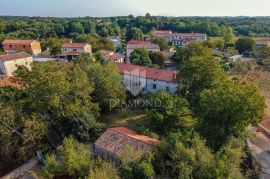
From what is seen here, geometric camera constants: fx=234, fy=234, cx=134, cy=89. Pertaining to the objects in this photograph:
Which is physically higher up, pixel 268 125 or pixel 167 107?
pixel 167 107

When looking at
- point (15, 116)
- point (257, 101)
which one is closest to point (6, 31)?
point (15, 116)

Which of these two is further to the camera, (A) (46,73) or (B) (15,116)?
(A) (46,73)

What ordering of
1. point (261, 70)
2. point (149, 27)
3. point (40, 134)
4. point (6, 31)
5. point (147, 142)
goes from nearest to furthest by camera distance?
point (147, 142)
point (40, 134)
point (261, 70)
point (6, 31)
point (149, 27)

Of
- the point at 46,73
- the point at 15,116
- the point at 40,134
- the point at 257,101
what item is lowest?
the point at 40,134

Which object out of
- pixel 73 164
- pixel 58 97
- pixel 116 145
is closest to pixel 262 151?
pixel 116 145

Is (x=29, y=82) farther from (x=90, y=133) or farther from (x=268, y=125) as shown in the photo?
(x=268, y=125)

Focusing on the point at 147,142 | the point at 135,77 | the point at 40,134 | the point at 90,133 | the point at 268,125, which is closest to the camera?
the point at 147,142
